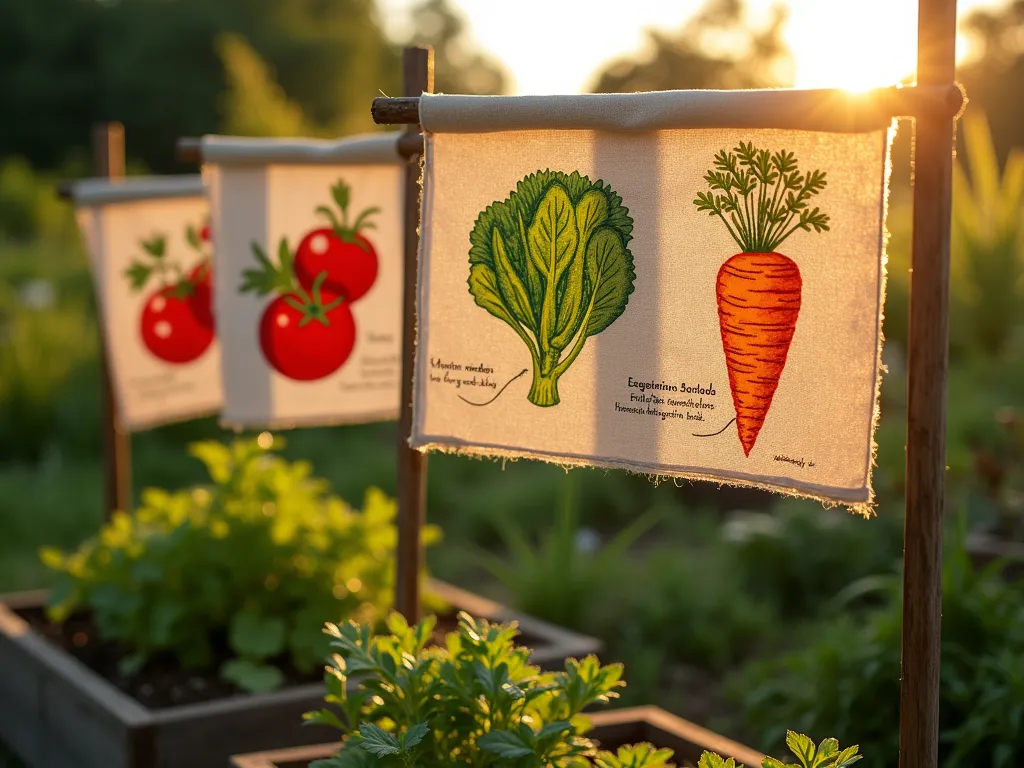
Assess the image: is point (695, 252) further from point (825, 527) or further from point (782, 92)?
point (825, 527)


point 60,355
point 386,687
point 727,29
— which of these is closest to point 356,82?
point 727,29

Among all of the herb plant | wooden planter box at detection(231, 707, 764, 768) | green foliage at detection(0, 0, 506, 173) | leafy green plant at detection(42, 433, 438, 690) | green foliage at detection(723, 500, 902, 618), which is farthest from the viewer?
green foliage at detection(0, 0, 506, 173)

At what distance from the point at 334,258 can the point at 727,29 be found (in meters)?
14.6

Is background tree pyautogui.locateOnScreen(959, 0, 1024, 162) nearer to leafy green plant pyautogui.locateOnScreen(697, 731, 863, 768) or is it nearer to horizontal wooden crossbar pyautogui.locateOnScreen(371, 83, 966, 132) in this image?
horizontal wooden crossbar pyautogui.locateOnScreen(371, 83, 966, 132)

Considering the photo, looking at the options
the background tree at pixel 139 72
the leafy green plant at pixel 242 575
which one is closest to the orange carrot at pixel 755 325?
the leafy green plant at pixel 242 575

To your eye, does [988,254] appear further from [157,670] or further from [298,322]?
[157,670]

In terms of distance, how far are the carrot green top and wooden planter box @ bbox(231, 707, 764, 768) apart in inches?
41.7

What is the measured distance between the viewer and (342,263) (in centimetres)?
328

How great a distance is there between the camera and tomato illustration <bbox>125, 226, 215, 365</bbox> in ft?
13.0

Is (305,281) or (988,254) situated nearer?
(305,281)

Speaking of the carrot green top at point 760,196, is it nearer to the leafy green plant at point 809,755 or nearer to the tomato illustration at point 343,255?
the leafy green plant at point 809,755

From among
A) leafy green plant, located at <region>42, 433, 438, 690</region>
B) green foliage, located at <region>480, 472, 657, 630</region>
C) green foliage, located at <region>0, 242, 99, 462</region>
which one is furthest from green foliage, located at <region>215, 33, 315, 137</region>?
leafy green plant, located at <region>42, 433, 438, 690</region>

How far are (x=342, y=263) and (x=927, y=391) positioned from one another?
1.82 meters

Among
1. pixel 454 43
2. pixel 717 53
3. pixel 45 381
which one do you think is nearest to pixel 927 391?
pixel 45 381
